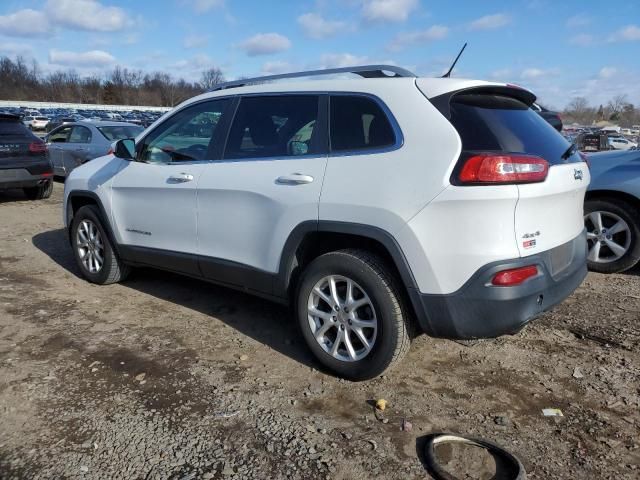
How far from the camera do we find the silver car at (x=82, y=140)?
36.2ft

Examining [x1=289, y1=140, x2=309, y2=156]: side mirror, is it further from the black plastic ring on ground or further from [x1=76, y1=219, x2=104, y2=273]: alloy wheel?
[x1=76, y1=219, x2=104, y2=273]: alloy wheel

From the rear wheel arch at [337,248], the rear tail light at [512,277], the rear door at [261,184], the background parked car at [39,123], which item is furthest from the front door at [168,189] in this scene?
the background parked car at [39,123]

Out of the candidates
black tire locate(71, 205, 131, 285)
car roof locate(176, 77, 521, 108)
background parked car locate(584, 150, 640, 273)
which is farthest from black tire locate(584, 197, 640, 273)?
black tire locate(71, 205, 131, 285)

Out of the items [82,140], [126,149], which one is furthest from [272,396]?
[82,140]

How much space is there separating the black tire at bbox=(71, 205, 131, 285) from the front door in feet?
0.87

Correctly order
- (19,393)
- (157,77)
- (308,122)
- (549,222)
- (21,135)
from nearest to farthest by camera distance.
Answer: (549,222), (19,393), (308,122), (21,135), (157,77)

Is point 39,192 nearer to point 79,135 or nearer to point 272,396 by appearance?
point 79,135

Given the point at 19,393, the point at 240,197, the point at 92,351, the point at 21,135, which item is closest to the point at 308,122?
the point at 240,197

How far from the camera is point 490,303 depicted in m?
2.77

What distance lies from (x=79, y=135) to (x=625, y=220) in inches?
421

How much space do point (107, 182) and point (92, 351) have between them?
174cm

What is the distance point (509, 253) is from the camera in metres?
2.74

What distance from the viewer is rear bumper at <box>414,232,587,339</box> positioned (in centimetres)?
275

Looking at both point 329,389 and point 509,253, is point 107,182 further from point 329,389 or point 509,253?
A: point 509,253
